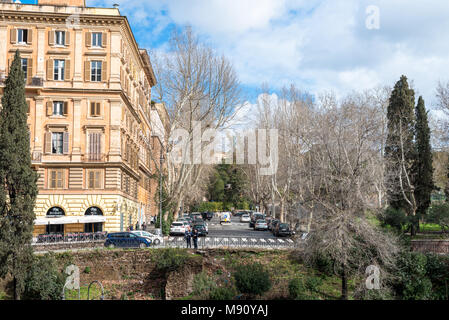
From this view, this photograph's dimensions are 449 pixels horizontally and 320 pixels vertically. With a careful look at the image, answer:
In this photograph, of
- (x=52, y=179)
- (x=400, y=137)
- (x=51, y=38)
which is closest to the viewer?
(x=400, y=137)

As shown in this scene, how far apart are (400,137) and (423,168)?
322 cm

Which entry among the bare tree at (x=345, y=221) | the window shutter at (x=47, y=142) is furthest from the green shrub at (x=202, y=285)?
the window shutter at (x=47, y=142)

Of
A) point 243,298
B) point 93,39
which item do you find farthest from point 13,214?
point 93,39

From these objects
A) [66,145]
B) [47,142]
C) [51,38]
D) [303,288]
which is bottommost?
[303,288]

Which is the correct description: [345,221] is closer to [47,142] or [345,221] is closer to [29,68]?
[47,142]

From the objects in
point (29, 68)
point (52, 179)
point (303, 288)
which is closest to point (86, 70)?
point (29, 68)

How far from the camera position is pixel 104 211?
4619 centimetres

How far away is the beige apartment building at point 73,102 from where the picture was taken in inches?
1811

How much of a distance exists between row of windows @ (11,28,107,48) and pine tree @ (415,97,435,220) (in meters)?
29.2

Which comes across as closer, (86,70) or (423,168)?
(423,168)

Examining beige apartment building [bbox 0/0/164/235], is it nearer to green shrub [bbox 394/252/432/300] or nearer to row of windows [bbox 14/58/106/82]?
row of windows [bbox 14/58/106/82]

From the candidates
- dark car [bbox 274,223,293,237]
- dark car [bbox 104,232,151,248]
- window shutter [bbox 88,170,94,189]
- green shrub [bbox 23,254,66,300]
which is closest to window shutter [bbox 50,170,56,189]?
window shutter [bbox 88,170,94,189]

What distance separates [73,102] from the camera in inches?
1849
